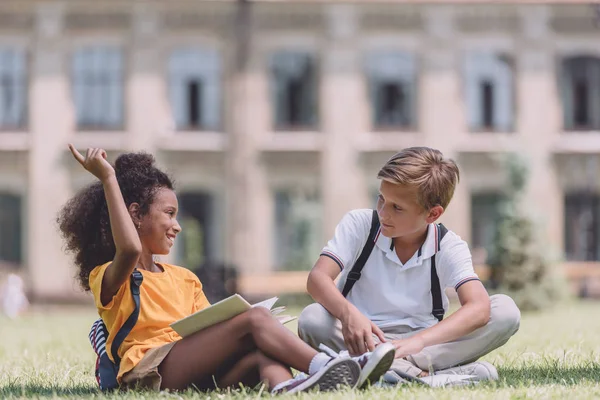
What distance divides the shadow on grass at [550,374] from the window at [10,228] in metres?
20.2

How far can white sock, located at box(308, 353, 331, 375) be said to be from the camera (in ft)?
14.8

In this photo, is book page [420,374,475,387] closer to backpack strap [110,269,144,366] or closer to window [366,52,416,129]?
backpack strap [110,269,144,366]

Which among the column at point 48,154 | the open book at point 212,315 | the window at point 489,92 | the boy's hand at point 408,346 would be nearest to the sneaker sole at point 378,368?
the boy's hand at point 408,346

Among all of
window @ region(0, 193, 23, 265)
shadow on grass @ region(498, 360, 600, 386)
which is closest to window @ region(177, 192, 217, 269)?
window @ region(0, 193, 23, 265)

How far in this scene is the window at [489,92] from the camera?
25.2m

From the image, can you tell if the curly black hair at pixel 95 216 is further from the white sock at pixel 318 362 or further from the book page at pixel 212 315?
the white sock at pixel 318 362

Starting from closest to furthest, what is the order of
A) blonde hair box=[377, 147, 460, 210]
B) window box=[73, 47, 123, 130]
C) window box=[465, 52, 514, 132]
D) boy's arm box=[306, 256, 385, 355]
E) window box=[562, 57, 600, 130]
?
boy's arm box=[306, 256, 385, 355] → blonde hair box=[377, 147, 460, 210] → window box=[73, 47, 123, 130] → window box=[465, 52, 514, 132] → window box=[562, 57, 600, 130]

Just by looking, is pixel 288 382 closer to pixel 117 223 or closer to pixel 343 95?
pixel 117 223

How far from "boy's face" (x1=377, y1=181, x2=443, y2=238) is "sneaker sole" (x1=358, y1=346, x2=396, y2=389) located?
804 millimetres

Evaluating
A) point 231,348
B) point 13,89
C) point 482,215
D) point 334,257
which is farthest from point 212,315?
point 13,89

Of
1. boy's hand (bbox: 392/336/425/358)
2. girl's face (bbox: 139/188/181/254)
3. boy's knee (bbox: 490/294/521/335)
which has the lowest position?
boy's hand (bbox: 392/336/425/358)

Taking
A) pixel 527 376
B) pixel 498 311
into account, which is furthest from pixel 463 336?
pixel 527 376

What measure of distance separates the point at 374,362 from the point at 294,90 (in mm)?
21109

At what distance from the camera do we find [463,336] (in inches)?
198
